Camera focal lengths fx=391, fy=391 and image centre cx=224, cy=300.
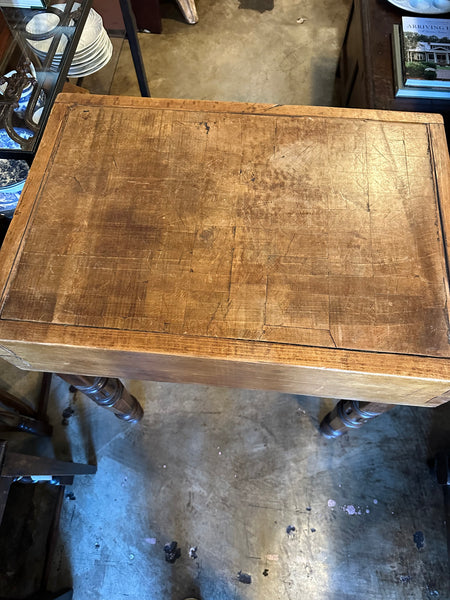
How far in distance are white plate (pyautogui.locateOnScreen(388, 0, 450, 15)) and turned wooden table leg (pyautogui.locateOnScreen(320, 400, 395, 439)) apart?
1589mm

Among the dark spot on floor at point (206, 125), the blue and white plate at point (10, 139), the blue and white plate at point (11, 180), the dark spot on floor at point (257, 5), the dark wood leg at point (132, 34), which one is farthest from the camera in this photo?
the dark spot on floor at point (257, 5)

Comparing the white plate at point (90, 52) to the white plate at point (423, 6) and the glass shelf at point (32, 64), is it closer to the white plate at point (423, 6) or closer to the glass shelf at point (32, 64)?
the glass shelf at point (32, 64)

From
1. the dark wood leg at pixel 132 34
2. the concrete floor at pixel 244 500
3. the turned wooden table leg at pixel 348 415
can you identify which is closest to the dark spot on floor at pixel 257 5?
the dark wood leg at pixel 132 34

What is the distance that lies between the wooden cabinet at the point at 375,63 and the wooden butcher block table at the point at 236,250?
640mm

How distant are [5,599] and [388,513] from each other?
1377mm

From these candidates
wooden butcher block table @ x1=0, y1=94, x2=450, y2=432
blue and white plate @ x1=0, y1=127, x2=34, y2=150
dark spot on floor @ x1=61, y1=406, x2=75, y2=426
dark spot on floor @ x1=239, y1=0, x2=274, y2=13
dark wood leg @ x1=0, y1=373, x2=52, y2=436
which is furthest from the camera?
dark spot on floor @ x1=239, y1=0, x2=274, y2=13

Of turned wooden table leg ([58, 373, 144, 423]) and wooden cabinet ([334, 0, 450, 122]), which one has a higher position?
wooden cabinet ([334, 0, 450, 122])

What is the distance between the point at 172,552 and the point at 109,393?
2.22 ft

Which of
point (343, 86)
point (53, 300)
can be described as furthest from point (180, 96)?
point (53, 300)

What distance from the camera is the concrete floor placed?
141cm

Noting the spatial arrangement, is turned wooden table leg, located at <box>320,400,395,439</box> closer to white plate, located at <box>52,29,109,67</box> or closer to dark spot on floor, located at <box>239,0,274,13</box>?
white plate, located at <box>52,29,109,67</box>

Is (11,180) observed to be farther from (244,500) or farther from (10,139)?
(244,500)

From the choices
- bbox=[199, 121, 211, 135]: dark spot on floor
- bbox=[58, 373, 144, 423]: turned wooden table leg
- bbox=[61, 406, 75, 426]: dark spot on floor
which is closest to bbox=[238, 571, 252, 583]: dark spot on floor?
bbox=[58, 373, 144, 423]: turned wooden table leg

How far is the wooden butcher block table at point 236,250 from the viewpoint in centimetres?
76
